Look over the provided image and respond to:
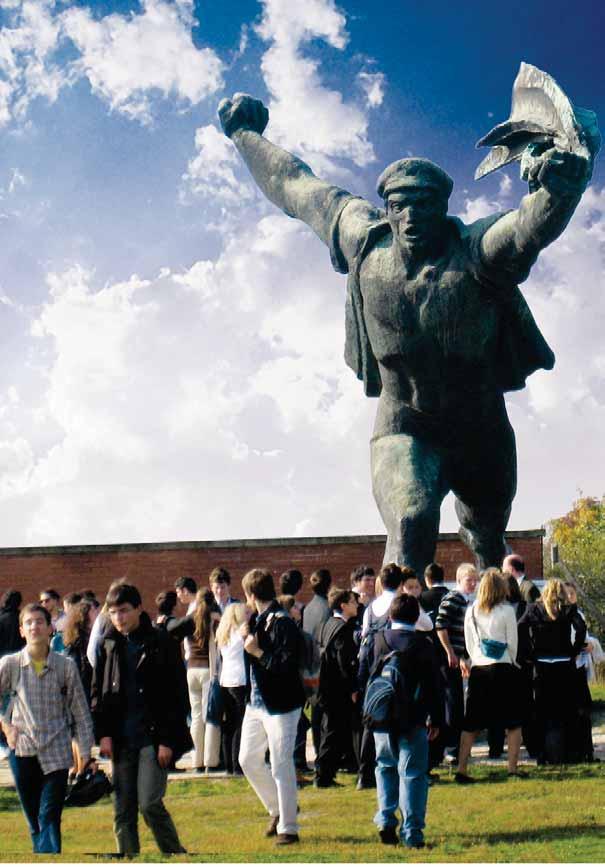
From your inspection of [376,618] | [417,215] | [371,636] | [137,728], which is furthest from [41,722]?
[417,215]

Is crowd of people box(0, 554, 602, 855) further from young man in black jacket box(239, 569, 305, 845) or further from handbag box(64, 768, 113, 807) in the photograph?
handbag box(64, 768, 113, 807)

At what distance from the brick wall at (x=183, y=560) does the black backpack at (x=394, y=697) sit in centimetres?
1674

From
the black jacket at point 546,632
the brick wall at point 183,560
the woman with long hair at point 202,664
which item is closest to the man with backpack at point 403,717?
the black jacket at point 546,632

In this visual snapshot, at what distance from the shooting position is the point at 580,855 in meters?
6.01

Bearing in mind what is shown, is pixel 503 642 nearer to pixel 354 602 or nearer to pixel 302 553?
pixel 354 602

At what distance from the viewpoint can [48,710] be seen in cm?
602

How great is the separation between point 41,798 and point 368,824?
2065 millimetres

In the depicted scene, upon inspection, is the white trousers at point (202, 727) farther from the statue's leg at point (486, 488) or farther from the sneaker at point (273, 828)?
the sneaker at point (273, 828)

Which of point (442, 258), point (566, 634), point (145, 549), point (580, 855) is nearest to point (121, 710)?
point (580, 855)

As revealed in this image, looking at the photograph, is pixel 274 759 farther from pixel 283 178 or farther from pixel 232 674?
pixel 283 178

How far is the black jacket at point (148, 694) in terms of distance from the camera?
5.76 metres

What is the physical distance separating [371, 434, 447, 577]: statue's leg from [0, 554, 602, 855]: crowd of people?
35 centimetres

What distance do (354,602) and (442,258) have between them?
265cm

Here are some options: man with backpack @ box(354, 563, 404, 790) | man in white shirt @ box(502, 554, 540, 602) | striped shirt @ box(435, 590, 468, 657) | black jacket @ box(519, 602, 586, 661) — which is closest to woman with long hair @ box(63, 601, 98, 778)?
man with backpack @ box(354, 563, 404, 790)
